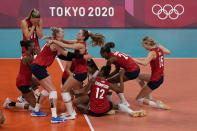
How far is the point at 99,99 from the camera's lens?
8.55 m

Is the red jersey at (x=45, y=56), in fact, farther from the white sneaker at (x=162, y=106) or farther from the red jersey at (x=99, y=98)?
the white sneaker at (x=162, y=106)

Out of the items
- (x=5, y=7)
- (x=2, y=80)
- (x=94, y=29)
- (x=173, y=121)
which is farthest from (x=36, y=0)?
(x=173, y=121)

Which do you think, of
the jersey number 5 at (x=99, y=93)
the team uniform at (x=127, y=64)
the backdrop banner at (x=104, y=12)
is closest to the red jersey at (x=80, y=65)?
the jersey number 5 at (x=99, y=93)

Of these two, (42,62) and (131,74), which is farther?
(131,74)

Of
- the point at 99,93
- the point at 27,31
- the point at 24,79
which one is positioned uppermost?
the point at 27,31

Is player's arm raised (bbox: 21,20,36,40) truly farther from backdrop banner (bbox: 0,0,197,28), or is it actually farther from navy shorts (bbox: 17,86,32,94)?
backdrop banner (bbox: 0,0,197,28)

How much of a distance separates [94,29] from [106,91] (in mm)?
10036

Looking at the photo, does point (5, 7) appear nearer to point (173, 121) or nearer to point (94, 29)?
point (94, 29)

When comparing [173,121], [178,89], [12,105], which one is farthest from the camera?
[178,89]

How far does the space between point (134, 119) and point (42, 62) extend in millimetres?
2338

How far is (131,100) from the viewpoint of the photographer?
9.95m

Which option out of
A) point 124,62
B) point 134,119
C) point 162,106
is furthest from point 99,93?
point 162,106

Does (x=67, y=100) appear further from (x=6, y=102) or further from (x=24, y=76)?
(x=6, y=102)

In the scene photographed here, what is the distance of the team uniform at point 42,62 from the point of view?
845 cm
